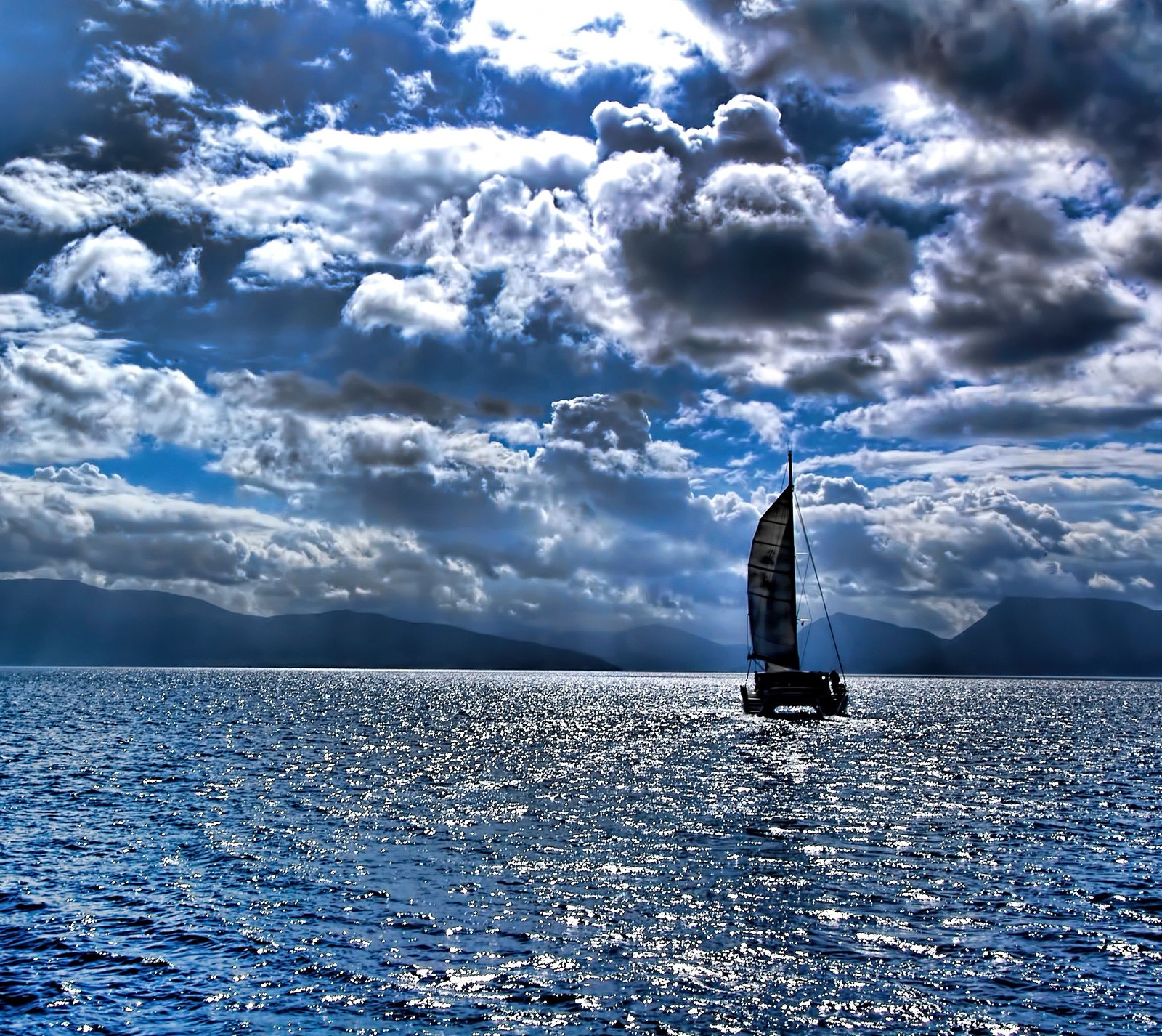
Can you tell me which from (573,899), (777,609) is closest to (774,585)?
(777,609)

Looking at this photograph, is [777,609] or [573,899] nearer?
[573,899]

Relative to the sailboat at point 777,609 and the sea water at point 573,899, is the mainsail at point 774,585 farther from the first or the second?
the sea water at point 573,899

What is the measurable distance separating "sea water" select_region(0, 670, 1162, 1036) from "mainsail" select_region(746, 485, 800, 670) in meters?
47.7

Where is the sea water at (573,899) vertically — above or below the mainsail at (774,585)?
below

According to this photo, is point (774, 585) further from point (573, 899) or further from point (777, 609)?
point (573, 899)

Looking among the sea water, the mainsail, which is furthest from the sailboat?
the sea water

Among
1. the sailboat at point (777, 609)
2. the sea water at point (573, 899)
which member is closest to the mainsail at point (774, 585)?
the sailboat at point (777, 609)

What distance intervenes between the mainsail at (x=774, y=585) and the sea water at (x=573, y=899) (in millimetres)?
47694

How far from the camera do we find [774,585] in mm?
118875

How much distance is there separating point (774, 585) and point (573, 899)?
298 feet

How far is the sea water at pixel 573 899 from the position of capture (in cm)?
2245

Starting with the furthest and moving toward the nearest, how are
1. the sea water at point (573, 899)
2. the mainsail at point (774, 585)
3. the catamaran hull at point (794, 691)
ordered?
the catamaran hull at point (794, 691)
the mainsail at point (774, 585)
the sea water at point (573, 899)

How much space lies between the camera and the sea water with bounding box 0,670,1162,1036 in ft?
73.7

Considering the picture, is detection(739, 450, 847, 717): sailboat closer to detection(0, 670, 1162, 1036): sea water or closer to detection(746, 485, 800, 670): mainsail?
detection(746, 485, 800, 670): mainsail
